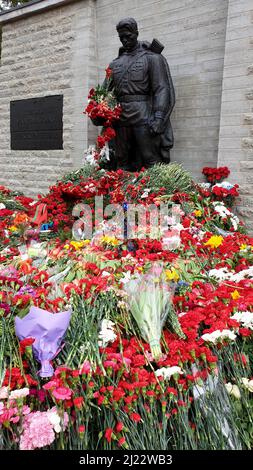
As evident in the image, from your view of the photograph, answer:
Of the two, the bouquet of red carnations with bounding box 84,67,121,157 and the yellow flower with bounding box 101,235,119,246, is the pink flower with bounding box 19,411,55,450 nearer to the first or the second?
the yellow flower with bounding box 101,235,119,246

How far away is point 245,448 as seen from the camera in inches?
62.8

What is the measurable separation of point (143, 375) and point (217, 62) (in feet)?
12.9

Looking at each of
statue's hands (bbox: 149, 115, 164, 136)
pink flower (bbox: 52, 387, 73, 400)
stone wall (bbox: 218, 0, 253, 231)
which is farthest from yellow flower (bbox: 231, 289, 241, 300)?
statue's hands (bbox: 149, 115, 164, 136)

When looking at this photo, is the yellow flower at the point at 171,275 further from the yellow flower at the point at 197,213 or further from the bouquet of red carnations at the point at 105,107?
the bouquet of red carnations at the point at 105,107

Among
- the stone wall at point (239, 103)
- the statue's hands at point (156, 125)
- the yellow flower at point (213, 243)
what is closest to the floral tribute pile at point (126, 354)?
the yellow flower at point (213, 243)

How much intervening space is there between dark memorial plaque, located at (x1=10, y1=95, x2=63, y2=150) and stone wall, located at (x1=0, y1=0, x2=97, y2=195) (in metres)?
0.09

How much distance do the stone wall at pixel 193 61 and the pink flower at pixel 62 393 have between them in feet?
12.2

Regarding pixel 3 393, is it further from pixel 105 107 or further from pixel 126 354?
pixel 105 107

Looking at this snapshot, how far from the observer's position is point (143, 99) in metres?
4.59

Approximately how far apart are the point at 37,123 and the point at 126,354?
5459mm

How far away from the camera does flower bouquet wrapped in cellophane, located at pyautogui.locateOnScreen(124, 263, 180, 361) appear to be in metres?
1.78

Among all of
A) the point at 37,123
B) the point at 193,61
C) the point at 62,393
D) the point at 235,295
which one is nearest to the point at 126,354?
the point at 62,393

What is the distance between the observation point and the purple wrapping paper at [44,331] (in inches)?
63.0
